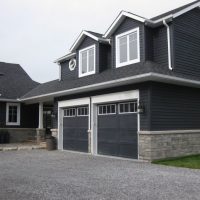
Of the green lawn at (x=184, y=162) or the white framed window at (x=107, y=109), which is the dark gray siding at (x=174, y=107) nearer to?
the green lawn at (x=184, y=162)

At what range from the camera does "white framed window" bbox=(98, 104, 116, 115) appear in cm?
1524

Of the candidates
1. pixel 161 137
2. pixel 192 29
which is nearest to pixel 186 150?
pixel 161 137

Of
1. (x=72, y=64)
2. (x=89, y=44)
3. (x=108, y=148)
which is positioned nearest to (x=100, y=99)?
(x=108, y=148)

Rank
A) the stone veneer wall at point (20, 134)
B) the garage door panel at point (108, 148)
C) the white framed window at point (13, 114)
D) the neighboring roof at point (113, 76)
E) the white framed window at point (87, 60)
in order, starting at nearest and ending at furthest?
the neighboring roof at point (113, 76) < the garage door panel at point (108, 148) < the white framed window at point (87, 60) < the stone veneer wall at point (20, 134) < the white framed window at point (13, 114)

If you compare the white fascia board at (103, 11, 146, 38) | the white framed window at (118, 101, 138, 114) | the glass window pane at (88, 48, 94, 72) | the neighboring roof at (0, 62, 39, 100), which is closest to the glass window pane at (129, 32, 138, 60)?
the white fascia board at (103, 11, 146, 38)

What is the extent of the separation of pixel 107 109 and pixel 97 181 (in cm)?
699

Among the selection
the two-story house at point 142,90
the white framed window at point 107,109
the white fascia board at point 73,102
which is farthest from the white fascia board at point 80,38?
the white framed window at point 107,109

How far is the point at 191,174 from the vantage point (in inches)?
393

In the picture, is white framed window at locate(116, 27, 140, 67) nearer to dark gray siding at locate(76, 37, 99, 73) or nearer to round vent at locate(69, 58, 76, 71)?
dark gray siding at locate(76, 37, 99, 73)

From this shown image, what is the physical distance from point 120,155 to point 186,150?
2906 mm

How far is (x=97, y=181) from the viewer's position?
8.91 meters

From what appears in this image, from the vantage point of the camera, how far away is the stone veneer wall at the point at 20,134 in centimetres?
2331

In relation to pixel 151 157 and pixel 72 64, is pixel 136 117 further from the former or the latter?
pixel 72 64

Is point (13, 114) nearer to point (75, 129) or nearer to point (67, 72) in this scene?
point (67, 72)
